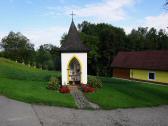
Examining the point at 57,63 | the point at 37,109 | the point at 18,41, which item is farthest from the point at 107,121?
the point at 18,41

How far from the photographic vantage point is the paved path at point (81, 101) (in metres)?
17.6

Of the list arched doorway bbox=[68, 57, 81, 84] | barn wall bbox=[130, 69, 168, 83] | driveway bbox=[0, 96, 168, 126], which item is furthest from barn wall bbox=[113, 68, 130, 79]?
driveway bbox=[0, 96, 168, 126]

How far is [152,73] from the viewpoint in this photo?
38.8 metres

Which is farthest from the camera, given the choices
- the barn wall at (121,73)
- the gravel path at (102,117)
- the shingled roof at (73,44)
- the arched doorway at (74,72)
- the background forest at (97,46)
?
the background forest at (97,46)

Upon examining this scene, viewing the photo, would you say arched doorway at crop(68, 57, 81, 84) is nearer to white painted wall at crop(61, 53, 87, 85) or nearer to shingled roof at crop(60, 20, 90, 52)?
white painted wall at crop(61, 53, 87, 85)

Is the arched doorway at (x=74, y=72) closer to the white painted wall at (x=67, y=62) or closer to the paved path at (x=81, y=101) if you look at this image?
the white painted wall at (x=67, y=62)

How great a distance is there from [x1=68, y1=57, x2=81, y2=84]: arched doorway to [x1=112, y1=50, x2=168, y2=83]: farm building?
13909 mm

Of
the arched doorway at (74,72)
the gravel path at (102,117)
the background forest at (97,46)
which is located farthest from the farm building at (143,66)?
the gravel path at (102,117)

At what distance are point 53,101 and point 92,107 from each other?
9.18ft

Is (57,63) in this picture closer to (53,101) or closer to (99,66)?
(99,66)

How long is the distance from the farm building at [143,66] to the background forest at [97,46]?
10526 millimetres

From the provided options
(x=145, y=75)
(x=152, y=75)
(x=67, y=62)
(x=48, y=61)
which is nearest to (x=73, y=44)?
(x=67, y=62)

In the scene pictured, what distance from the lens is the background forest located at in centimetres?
6028

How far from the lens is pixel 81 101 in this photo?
19.3m
